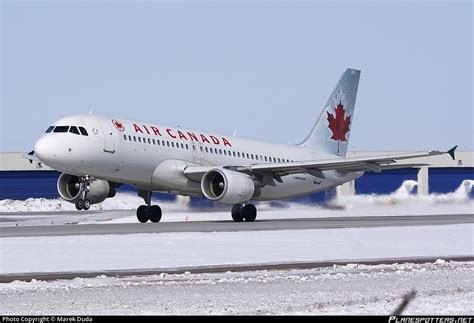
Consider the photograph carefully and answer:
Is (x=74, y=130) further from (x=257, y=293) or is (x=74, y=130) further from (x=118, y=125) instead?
(x=257, y=293)

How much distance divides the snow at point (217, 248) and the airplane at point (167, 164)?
9466 mm

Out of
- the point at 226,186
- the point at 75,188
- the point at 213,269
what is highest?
the point at 213,269

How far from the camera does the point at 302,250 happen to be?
25781 mm

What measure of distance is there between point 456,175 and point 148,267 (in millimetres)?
66938

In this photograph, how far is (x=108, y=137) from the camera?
41094 mm

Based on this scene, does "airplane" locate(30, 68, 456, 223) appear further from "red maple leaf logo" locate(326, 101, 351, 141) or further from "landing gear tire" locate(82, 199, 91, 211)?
"red maple leaf logo" locate(326, 101, 351, 141)

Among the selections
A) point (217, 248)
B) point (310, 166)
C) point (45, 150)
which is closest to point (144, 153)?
point (45, 150)

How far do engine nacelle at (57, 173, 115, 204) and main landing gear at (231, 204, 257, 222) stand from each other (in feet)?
17.8

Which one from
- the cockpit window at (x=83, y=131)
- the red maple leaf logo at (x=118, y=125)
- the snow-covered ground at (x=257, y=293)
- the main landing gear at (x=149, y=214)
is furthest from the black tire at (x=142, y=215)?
the snow-covered ground at (x=257, y=293)

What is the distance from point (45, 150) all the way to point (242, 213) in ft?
28.6

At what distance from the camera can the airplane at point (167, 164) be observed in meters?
40.5

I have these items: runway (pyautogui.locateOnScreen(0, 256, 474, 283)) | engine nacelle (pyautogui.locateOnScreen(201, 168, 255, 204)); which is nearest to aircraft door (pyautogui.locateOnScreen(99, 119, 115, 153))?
engine nacelle (pyautogui.locateOnScreen(201, 168, 255, 204))

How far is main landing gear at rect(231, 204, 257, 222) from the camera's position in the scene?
43406 mm

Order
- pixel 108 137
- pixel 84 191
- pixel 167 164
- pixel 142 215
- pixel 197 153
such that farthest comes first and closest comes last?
pixel 197 153 → pixel 142 215 → pixel 167 164 → pixel 84 191 → pixel 108 137
